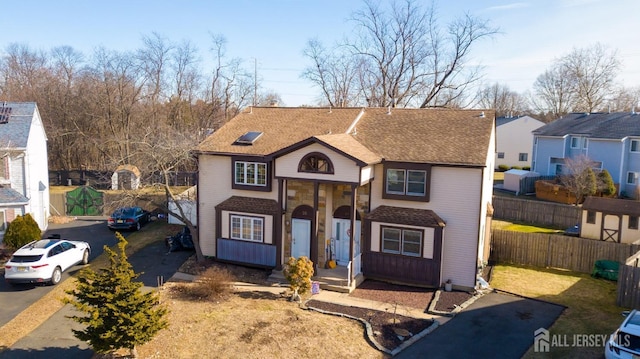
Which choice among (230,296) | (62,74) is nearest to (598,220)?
(230,296)

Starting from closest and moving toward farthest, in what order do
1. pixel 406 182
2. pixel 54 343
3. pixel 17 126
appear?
1. pixel 54 343
2. pixel 406 182
3. pixel 17 126

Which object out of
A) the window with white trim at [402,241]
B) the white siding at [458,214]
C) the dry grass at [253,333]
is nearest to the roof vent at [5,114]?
the dry grass at [253,333]

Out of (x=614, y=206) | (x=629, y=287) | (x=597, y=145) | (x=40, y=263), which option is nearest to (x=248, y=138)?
(x=40, y=263)

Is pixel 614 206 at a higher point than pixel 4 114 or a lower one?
lower

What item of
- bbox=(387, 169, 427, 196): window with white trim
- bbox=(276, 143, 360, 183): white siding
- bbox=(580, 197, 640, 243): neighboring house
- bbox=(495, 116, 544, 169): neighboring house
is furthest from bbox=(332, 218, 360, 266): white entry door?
bbox=(495, 116, 544, 169): neighboring house

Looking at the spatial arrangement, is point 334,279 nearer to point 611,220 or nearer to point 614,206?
point 611,220

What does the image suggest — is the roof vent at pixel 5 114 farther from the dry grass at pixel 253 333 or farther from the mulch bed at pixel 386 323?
the mulch bed at pixel 386 323

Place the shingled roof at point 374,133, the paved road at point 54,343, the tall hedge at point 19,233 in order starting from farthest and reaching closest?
the tall hedge at point 19,233
the shingled roof at point 374,133
the paved road at point 54,343
